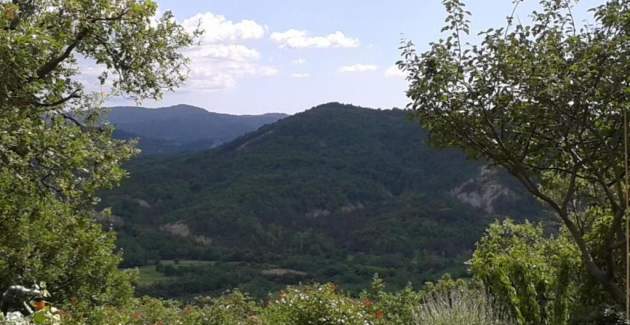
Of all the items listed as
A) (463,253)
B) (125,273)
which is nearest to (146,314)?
(125,273)

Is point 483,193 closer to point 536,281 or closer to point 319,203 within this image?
point 319,203

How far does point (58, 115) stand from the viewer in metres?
7.11

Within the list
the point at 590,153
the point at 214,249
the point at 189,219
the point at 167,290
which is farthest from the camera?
the point at 189,219

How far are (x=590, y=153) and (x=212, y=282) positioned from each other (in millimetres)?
44712

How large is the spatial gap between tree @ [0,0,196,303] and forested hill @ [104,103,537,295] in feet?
112

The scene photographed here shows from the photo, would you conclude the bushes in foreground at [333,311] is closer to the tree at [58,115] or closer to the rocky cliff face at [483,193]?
the tree at [58,115]

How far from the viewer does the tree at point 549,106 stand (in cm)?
480

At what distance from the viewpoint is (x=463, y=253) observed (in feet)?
188

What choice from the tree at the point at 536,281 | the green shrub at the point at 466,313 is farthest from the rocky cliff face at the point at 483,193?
the green shrub at the point at 466,313

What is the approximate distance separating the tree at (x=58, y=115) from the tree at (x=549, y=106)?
3.31 m

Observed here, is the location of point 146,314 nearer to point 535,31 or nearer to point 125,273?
point 125,273

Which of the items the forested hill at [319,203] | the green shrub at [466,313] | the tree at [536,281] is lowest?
the forested hill at [319,203]

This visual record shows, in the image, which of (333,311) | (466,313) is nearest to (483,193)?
(333,311)

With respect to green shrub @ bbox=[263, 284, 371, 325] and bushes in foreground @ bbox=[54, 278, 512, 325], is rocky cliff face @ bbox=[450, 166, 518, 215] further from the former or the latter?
green shrub @ bbox=[263, 284, 371, 325]
